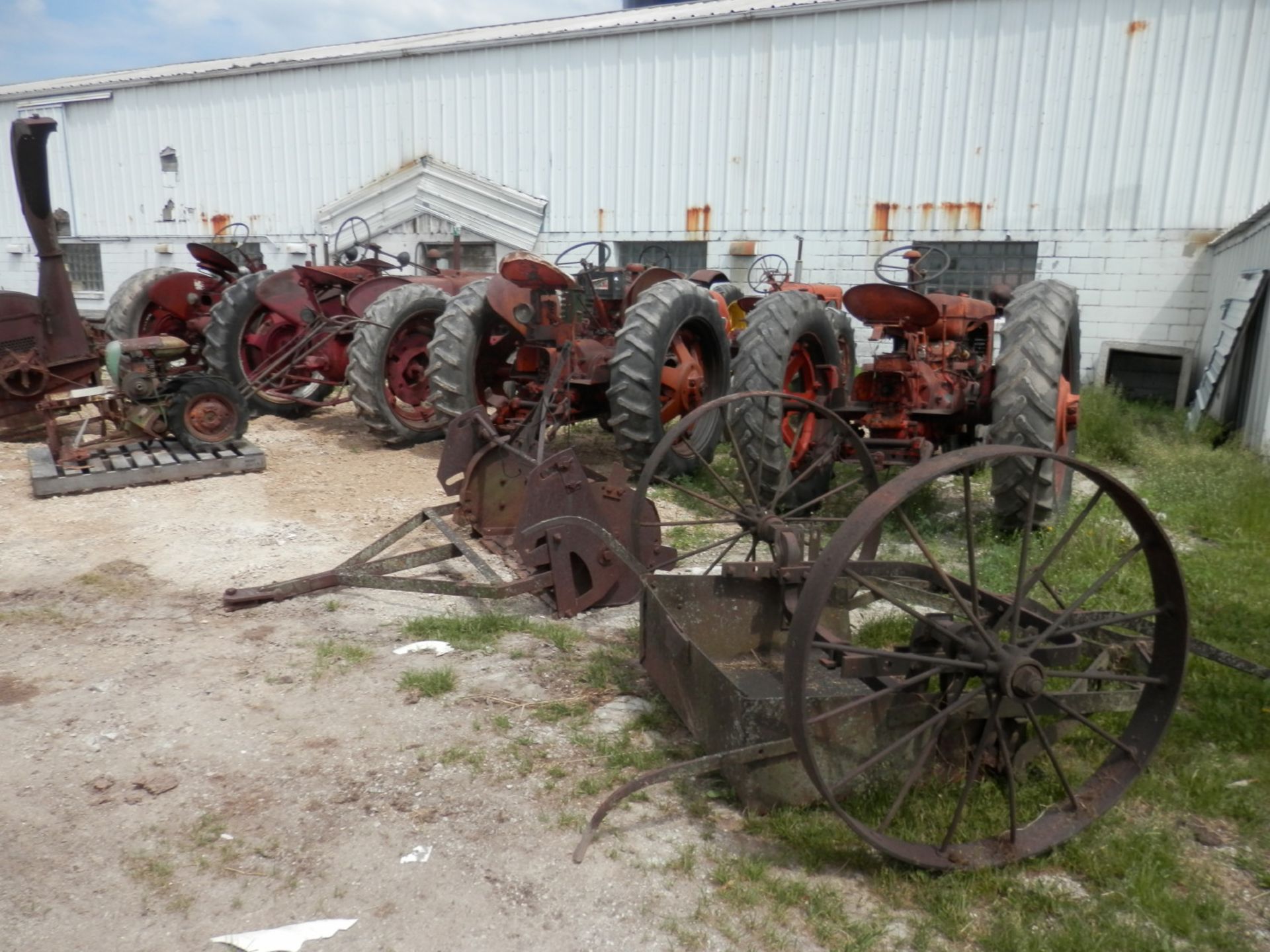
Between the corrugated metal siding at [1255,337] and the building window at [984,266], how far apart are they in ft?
5.77

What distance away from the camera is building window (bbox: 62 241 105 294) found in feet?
57.1

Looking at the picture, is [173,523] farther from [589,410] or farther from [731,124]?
[731,124]

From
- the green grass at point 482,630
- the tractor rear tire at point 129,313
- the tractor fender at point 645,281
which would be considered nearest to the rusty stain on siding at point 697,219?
the tractor fender at point 645,281

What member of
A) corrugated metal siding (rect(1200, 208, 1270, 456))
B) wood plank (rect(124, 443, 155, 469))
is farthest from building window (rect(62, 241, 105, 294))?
corrugated metal siding (rect(1200, 208, 1270, 456))

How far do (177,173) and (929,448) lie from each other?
15100mm

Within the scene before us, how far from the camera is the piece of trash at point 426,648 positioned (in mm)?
4074

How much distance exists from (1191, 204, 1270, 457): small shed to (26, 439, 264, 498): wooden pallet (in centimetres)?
742

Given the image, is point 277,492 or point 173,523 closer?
point 173,523

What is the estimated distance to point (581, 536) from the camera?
14.1 ft

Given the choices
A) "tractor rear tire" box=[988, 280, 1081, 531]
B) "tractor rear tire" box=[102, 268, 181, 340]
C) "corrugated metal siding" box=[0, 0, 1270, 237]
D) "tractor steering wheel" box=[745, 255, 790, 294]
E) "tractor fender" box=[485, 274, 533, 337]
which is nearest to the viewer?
"tractor rear tire" box=[988, 280, 1081, 531]

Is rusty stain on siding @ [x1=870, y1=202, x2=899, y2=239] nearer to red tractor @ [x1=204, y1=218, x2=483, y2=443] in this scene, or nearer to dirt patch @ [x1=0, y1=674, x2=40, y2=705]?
red tractor @ [x1=204, y1=218, x2=483, y2=443]

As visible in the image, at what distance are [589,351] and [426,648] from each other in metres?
2.99

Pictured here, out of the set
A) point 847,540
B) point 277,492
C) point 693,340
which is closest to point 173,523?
point 277,492

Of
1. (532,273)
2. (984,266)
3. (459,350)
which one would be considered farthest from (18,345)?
(984,266)
